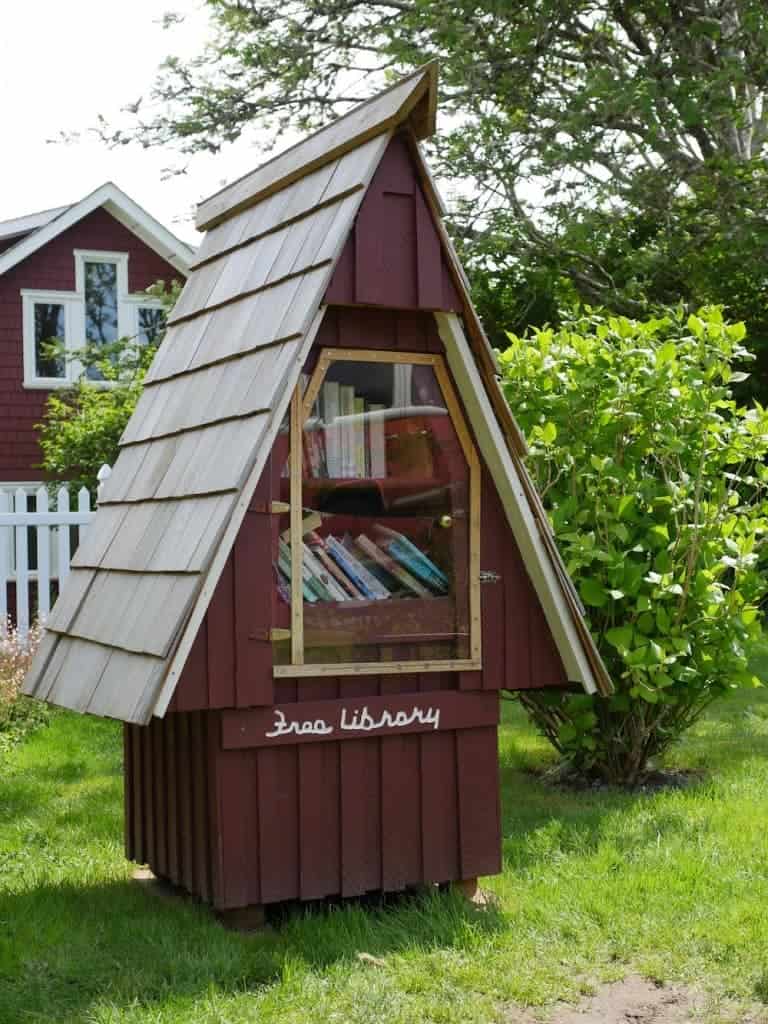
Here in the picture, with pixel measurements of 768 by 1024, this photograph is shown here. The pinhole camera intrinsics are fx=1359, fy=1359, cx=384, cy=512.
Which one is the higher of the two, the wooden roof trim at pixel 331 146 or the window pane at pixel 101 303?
the window pane at pixel 101 303

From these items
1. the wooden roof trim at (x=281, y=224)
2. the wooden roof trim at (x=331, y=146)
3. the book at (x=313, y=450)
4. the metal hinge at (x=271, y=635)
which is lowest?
the metal hinge at (x=271, y=635)

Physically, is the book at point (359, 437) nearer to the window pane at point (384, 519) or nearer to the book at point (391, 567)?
the window pane at point (384, 519)

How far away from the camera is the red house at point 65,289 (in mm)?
19438

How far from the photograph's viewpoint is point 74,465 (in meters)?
16.7

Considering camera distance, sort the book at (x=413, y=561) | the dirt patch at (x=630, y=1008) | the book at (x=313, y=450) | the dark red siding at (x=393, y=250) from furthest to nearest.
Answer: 1. the book at (x=413, y=561)
2. the book at (x=313, y=450)
3. the dark red siding at (x=393, y=250)
4. the dirt patch at (x=630, y=1008)

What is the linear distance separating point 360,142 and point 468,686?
6.61 feet

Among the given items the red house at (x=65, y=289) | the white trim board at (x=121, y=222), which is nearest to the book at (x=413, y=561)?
the white trim board at (x=121, y=222)

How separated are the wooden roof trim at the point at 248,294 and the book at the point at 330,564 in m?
0.92

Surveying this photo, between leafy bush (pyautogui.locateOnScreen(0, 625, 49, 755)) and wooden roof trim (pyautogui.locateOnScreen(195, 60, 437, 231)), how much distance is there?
370 centimetres

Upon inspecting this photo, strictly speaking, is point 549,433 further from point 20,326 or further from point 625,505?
point 20,326

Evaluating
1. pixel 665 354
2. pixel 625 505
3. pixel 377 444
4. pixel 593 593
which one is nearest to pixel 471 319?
pixel 377 444

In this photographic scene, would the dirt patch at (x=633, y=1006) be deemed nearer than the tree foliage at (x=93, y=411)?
Yes

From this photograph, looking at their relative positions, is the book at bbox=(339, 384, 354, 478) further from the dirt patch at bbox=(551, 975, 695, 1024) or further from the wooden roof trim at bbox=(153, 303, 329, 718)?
the dirt patch at bbox=(551, 975, 695, 1024)

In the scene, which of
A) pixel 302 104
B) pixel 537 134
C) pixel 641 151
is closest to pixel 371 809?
pixel 537 134
